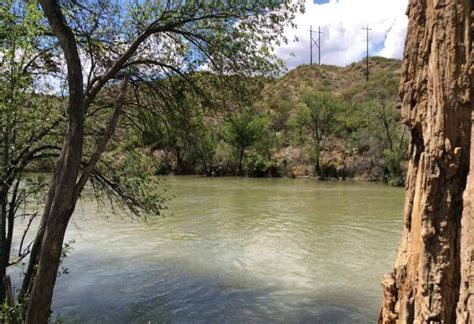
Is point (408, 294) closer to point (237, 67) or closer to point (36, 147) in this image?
point (237, 67)

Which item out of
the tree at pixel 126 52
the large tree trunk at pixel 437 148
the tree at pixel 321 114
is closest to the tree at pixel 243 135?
the tree at pixel 321 114

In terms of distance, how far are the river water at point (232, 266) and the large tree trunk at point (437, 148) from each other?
6.34 metres

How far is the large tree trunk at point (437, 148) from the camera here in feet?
10.8

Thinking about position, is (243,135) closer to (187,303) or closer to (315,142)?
(315,142)

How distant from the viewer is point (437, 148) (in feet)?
11.2

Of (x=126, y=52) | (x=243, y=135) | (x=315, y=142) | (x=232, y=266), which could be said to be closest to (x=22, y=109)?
(x=126, y=52)

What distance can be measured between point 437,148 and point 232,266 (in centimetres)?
1118

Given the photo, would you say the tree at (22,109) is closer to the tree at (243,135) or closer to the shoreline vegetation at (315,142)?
the shoreline vegetation at (315,142)

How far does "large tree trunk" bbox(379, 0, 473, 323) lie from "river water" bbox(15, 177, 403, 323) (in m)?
6.34

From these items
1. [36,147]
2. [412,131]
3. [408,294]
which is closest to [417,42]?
[412,131]

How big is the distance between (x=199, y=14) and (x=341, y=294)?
7.43 metres

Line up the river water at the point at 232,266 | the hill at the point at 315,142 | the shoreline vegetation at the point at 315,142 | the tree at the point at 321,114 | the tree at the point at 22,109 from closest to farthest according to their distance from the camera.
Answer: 1. the tree at the point at 22,109
2. the river water at the point at 232,266
3. the shoreline vegetation at the point at 315,142
4. the hill at the point at 315,142
5. the tree at the point at 321,114

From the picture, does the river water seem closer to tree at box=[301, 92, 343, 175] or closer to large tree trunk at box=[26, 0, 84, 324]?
large tree trunk at box=[26, 0, 84, 324]

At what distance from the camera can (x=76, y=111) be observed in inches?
233
